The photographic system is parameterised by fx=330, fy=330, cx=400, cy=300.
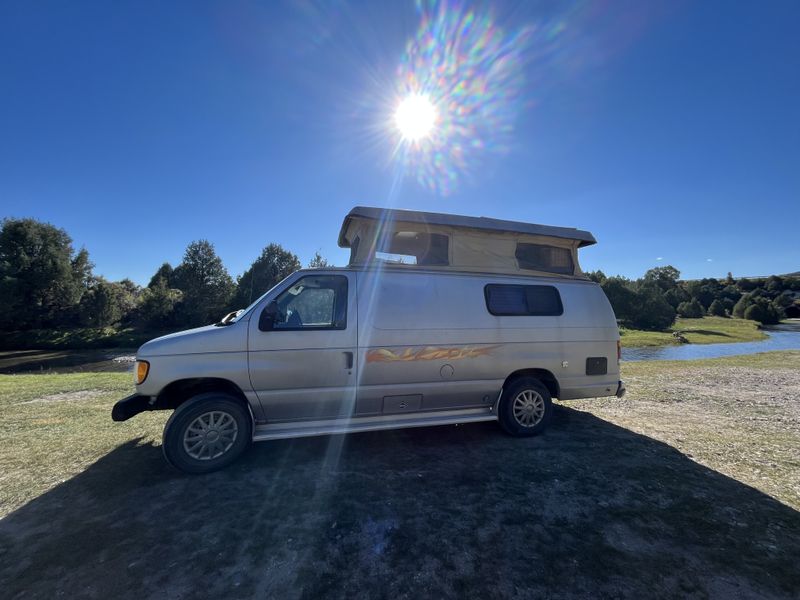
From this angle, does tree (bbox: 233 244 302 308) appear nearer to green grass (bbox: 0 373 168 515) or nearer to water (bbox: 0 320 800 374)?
water (bbox: 0 320 800 374)

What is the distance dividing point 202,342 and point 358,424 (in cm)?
213

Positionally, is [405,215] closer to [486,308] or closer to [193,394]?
[486,308]

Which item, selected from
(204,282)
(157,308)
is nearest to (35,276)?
(157,308)

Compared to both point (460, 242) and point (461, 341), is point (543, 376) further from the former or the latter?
point (460, 242)

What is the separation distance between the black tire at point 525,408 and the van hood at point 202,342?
3.73 meters

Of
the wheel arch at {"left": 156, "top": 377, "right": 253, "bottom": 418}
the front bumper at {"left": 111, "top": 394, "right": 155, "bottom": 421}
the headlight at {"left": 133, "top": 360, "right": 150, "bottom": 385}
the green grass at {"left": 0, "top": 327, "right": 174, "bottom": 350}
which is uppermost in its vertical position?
the headlight at {"left": 133, "top": 360, "right": 150, "bottom": 385}

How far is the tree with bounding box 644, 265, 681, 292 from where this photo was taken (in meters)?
84.2

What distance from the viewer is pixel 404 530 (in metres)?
2.83

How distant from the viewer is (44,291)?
122ft

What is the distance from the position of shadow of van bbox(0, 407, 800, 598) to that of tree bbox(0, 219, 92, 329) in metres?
46.8

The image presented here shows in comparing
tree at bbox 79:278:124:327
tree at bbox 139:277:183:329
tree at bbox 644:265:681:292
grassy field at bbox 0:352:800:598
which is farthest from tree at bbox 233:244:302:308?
tree at bbox 644:265:681:292

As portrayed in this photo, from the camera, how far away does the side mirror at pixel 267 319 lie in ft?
13.2

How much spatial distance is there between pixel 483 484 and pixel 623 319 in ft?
214

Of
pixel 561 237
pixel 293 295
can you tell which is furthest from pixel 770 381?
pixel 293 295
